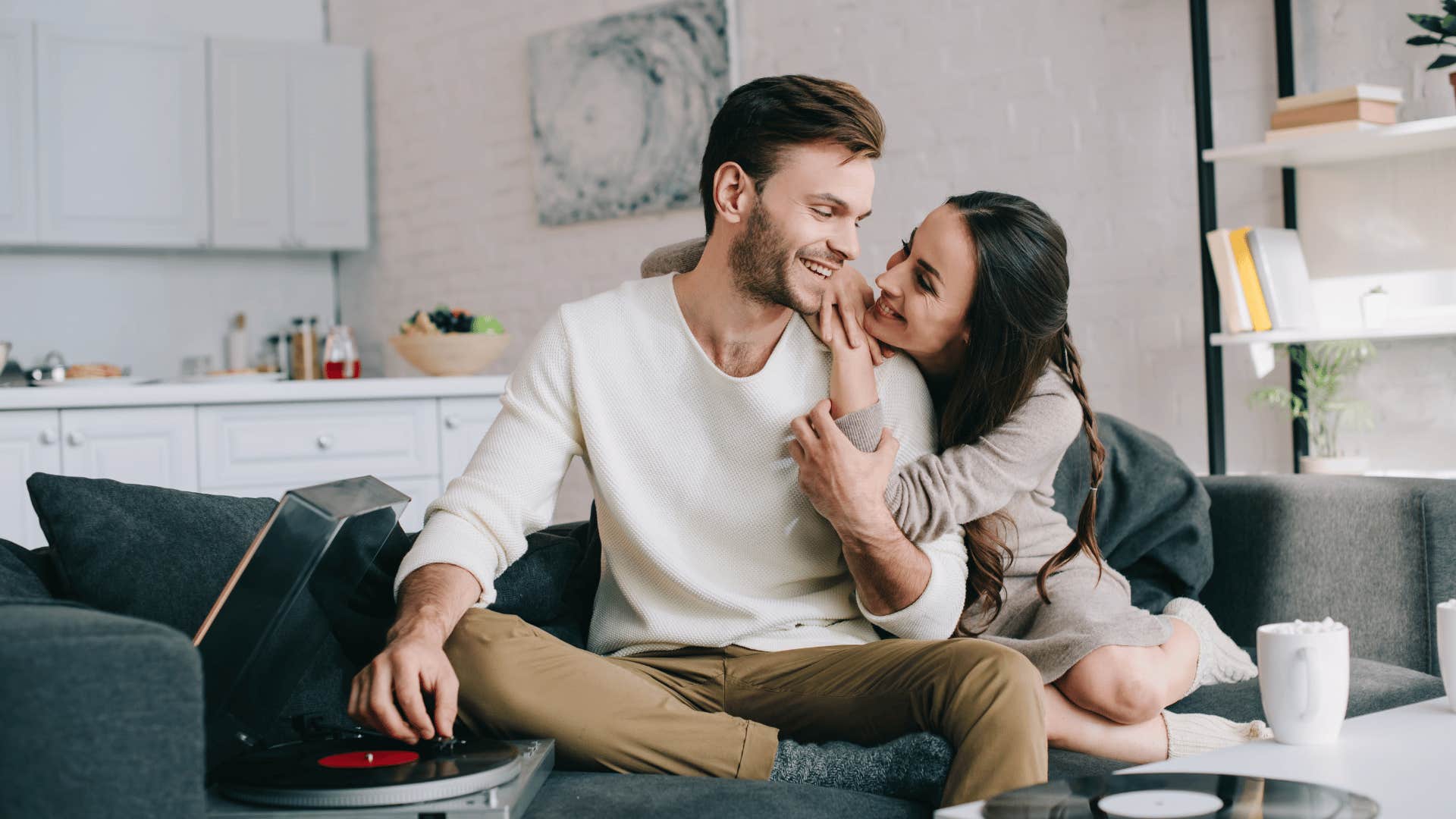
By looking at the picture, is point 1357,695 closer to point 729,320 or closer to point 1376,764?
point 1376,764

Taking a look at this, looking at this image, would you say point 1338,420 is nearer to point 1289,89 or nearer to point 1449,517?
point 1289,89

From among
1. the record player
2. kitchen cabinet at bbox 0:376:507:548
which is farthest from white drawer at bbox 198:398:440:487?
the record player

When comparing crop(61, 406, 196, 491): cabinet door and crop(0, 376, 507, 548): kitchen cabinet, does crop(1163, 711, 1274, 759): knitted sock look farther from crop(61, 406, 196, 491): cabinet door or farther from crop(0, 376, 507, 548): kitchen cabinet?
crop(61, 406, 196, 491): cabinet door

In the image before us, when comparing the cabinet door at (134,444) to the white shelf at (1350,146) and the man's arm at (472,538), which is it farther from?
the white shelf at (1350,146)

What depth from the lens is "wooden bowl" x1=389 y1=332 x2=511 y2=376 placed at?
13.1 ft

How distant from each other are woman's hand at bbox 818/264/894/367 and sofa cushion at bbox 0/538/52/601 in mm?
1021

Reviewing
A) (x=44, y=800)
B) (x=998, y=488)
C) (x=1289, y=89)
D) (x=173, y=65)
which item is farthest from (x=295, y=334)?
(x=44, y=800)

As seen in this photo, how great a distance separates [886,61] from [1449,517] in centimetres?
232

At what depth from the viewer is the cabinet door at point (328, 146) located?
5.33 m

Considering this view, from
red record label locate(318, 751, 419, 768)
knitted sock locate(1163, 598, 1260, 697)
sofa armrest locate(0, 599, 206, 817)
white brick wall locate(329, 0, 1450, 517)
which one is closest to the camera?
sofa armrest locate(0, 599, 206, 817)

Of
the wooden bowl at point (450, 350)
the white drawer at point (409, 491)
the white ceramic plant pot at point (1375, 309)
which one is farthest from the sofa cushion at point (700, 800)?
the wooden bowl at point (450, 350)

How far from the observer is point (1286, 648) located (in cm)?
137

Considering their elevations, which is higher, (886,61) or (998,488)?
(886,61)

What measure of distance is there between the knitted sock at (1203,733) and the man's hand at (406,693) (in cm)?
100
